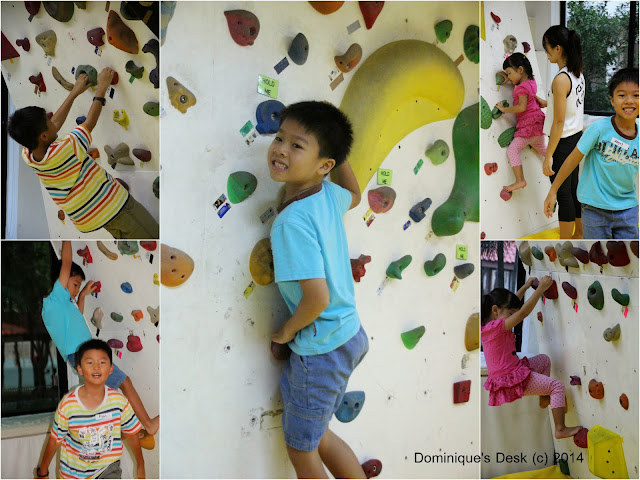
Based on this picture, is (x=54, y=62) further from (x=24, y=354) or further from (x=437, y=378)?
(x=437, y=378)

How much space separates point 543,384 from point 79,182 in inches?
66.7

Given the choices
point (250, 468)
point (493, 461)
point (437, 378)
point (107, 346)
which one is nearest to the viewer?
point (107, 346)

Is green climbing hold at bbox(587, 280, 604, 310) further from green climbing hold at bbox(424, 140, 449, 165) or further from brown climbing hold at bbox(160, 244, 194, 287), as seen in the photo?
brown climbing hold at bbox(160, 244, 194, 287)

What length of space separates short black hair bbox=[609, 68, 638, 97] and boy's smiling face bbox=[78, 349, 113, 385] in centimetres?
152

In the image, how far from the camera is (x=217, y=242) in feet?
5.98

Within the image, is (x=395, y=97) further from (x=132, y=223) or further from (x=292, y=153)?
(x=132, y=223)

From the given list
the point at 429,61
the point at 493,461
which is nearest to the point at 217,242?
the point at 429,61

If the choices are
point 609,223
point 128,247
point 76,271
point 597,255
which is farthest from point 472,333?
point 76,271

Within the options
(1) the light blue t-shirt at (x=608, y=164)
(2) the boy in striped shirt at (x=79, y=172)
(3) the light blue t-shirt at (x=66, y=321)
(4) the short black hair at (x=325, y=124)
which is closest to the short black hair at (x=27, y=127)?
(2) the boy in striped shirt at (x=79, y=172)

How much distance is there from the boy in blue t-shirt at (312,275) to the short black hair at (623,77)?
74 cm

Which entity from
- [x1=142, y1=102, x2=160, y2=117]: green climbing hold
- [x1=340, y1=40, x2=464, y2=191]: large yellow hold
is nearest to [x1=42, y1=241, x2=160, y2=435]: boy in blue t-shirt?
[x1=142, y1=102, x2=160, y2=117]: green climbing hold

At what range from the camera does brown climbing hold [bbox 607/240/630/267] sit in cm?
210

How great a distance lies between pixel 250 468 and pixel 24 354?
693 mm

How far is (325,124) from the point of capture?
71.2 inches
